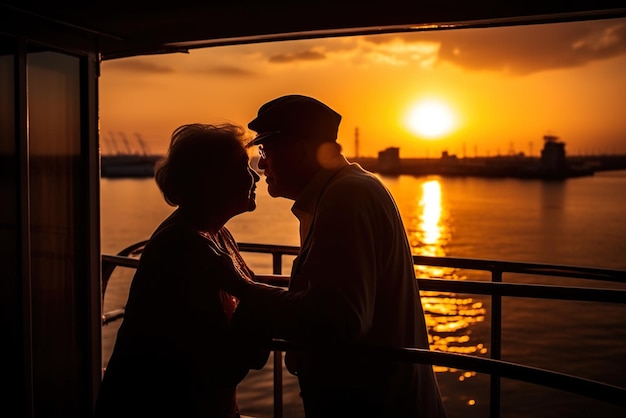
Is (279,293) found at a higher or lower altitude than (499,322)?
higher

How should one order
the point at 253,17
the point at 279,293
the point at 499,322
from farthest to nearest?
the point at 499,322 < the point at 253,17 < the point at 279,293

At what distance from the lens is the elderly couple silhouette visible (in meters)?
1.86

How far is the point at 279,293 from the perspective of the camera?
1.95m

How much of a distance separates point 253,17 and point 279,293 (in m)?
1.37

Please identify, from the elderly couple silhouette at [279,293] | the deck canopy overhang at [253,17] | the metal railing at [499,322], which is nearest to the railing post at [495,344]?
the metal railing at [499,322]

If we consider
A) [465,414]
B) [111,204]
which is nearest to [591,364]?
[465,414]

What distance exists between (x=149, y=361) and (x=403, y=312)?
0.85 m

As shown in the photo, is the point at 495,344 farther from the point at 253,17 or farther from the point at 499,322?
the point at 253,17

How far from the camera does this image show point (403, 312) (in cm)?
204

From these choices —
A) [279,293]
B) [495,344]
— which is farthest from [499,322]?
[279,293]

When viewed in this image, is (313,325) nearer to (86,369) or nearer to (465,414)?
(86,369)

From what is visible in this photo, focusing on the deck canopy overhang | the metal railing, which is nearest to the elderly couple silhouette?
the metal railing

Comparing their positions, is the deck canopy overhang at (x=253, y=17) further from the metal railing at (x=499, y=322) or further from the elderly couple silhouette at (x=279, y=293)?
the metal railing at (x=499, y=322)

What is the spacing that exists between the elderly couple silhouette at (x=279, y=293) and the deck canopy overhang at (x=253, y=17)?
0.61 metres
